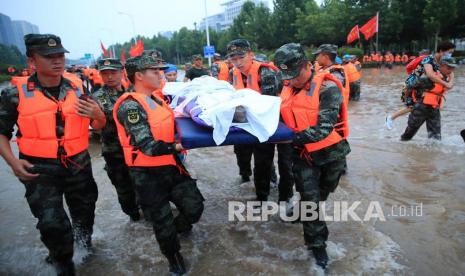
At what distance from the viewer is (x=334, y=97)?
105 inches

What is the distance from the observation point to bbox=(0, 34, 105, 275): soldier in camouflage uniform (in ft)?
8.91

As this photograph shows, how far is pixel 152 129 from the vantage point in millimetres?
2641

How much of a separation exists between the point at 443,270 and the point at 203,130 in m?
2.35

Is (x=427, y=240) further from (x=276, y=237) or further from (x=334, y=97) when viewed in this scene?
(x=334, y=97)

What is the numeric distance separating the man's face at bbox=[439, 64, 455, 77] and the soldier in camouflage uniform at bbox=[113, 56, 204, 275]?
201 inches

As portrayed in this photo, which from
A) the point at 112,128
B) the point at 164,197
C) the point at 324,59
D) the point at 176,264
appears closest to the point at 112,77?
the point at 112,128

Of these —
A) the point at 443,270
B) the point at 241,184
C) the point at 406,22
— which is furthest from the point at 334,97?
the point at 406,22

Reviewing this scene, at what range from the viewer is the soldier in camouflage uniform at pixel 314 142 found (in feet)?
8.77

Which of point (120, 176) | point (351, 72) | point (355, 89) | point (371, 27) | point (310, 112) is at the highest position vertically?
point (371, 27)

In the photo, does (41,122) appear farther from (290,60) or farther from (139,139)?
(290,60)

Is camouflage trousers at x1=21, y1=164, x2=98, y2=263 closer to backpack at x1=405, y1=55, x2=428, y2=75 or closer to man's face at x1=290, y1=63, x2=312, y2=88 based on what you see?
man's face at x1=290, y1=63, x2=312, y2=88

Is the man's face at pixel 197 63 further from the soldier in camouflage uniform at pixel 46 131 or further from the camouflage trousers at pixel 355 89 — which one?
the camouflage trousers at pixel 355 89

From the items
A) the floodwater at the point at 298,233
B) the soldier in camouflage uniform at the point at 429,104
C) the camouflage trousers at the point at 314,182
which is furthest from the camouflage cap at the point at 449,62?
the camouflage trousers at the point at 314,182

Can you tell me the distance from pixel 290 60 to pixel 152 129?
1243 mm
